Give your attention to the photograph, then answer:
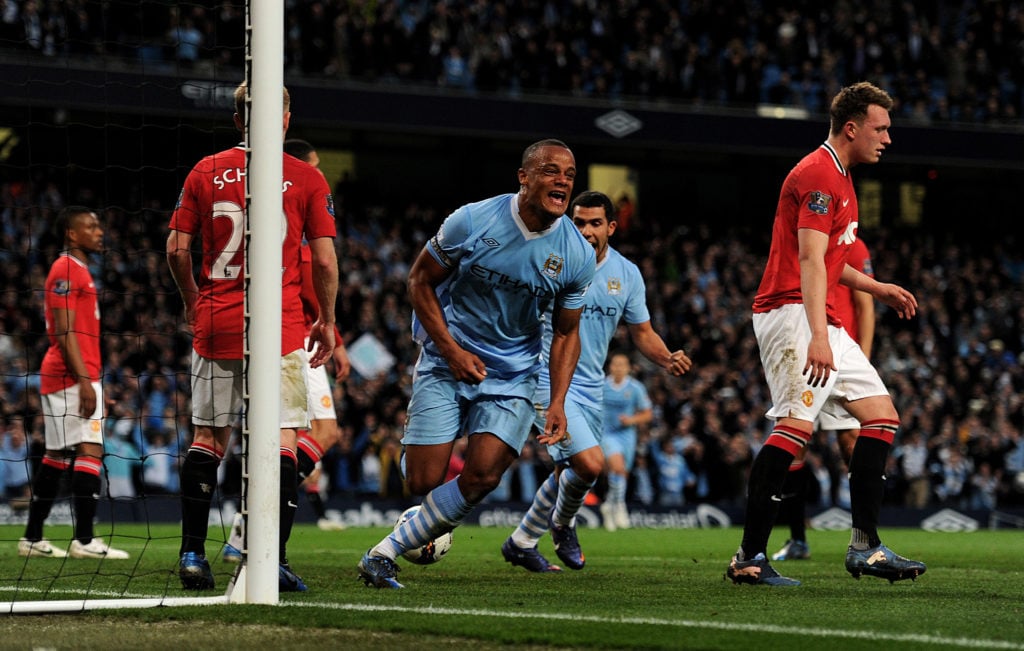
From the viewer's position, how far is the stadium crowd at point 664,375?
1886 cm

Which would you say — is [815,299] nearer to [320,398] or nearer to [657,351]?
[657,351]

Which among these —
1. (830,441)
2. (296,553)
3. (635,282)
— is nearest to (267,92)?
(635,282)

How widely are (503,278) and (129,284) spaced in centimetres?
1483

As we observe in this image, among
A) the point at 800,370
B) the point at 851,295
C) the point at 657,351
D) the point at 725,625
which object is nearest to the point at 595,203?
the point at 657,351

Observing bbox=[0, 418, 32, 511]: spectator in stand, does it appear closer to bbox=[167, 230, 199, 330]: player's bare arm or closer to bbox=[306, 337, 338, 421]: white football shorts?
bbox=[306, 337, 338, 421]: white football shorts

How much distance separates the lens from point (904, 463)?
70.6ft

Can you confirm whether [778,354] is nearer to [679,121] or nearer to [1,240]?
[1,240]

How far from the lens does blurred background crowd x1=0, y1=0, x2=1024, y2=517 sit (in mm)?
19297

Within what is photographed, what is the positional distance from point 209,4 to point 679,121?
931cm

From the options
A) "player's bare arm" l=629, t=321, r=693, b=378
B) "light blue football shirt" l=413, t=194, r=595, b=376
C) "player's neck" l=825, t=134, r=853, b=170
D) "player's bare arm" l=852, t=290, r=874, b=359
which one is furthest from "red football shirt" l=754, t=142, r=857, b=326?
"player's bare arm" l=852, t=290, r=874, b=359

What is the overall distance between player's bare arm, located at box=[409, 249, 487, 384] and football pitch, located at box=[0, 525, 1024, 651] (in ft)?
3.32

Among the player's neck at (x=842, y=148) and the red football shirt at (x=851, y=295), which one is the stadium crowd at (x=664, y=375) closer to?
the red football shirt at (x=851, y=295)

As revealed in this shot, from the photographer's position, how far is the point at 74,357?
9148mm

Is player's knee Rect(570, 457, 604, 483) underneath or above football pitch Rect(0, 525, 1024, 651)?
above
